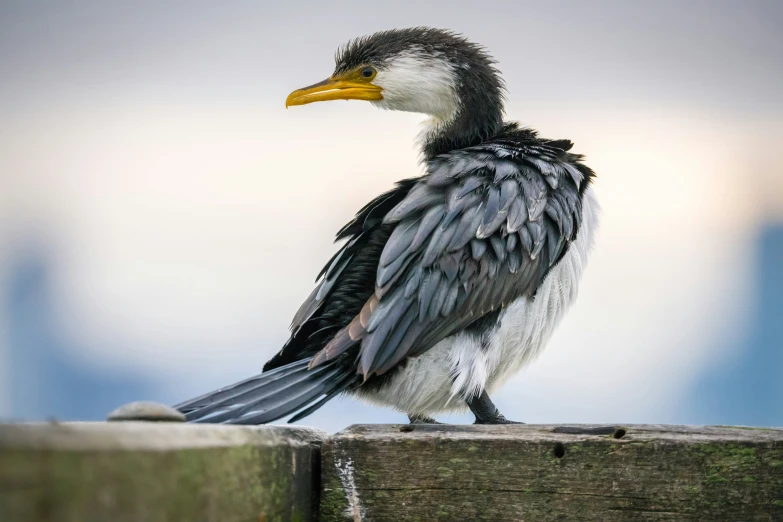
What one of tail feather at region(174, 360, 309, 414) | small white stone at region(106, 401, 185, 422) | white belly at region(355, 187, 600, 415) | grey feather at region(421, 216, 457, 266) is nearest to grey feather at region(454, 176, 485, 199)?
grey feather at region(421, 216, 457, 266)

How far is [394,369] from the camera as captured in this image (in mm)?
3447

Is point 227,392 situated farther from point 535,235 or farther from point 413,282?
point 535,235

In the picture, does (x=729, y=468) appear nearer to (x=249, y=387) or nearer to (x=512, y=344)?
(x=249, y=387)

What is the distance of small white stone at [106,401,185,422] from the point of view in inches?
67.4

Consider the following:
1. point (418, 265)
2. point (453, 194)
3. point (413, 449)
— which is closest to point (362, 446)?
point (413, 449)

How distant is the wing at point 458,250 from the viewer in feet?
10.8

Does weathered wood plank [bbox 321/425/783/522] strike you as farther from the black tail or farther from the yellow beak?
the yellow beak

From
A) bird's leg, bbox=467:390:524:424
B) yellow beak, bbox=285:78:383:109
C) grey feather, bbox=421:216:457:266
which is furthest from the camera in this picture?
yellow beak, bbox=285:78:383:109

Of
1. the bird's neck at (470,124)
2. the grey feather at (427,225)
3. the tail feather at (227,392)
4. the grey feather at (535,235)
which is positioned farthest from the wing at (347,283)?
the bird's neck at (470,124)

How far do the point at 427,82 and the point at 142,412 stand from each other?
9.63ft

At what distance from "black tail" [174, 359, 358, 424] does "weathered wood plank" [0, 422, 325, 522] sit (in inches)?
29.7

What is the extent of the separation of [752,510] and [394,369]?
1.67 metres

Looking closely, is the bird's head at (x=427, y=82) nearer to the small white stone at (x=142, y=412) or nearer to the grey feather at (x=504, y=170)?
the grey feather at (x=504, y=170)

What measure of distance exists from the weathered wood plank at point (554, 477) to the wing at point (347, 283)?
148 centimetres
